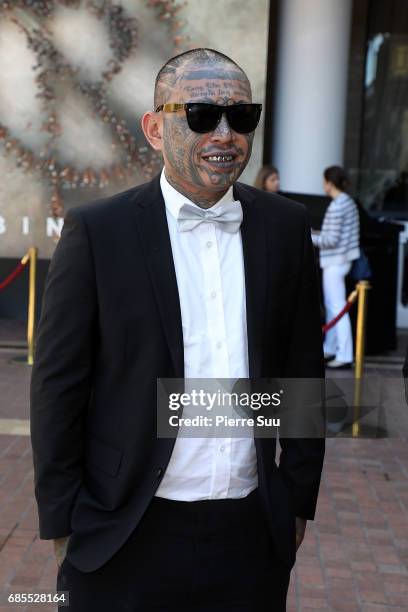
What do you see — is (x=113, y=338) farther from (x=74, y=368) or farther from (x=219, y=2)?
(x=219, y=2)

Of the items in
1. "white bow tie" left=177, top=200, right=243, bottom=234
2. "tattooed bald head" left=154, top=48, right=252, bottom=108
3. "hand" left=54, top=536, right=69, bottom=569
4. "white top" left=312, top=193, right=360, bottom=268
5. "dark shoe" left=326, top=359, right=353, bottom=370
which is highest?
"tattooed bald head" left=154, top=48, right=252, bottom=108

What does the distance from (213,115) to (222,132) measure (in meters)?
0.05

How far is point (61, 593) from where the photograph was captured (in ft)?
7.22

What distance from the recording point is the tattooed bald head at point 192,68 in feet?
6.93

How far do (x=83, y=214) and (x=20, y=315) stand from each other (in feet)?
29.0

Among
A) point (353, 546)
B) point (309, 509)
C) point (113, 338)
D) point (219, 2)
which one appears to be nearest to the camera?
point (113, 338)

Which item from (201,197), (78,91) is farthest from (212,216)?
(78,91)

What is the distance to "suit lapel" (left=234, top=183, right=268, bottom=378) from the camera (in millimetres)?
2152

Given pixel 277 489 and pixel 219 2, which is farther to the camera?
pixel 219 2

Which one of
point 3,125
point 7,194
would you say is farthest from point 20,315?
point 3,125

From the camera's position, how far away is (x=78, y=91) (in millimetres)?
10289

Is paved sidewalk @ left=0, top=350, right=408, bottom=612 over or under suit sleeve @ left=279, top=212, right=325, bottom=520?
under

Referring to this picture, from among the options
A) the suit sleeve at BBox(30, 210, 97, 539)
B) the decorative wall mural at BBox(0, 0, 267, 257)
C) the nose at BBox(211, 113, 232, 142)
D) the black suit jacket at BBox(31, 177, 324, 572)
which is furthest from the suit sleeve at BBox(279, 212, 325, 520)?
the decorative wall mural at BBox(0, 0, 267, 257)

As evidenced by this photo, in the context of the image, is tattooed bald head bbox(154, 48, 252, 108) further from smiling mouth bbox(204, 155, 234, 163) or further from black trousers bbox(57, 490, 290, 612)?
black trousers bbox(57, 490, 290, 612)
